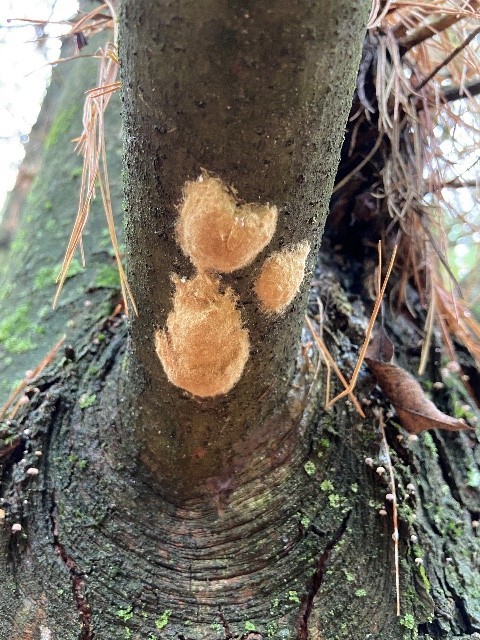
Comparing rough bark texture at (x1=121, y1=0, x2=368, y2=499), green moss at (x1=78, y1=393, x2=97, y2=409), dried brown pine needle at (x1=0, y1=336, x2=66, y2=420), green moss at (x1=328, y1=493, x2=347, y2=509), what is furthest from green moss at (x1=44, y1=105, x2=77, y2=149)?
green moss at (x1=328, y1=493, x2=347, y2=509)

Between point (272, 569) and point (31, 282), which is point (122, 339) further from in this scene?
point (272, 569)

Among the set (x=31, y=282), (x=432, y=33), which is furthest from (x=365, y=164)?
(x=31, y=282)

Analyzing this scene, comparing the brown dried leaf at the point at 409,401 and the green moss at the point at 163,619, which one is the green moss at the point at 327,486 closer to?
the brown dried leaf at the point at 409,401

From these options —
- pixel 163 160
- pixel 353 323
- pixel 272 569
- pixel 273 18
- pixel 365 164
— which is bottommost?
pixel 272 569

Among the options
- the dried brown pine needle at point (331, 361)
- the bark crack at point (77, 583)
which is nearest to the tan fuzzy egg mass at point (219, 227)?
the dried brown pine needle at point (331, 361)

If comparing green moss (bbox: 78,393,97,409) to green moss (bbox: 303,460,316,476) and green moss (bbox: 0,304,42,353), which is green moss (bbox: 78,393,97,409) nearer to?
green moss (bbox: 0,304,42,353)
